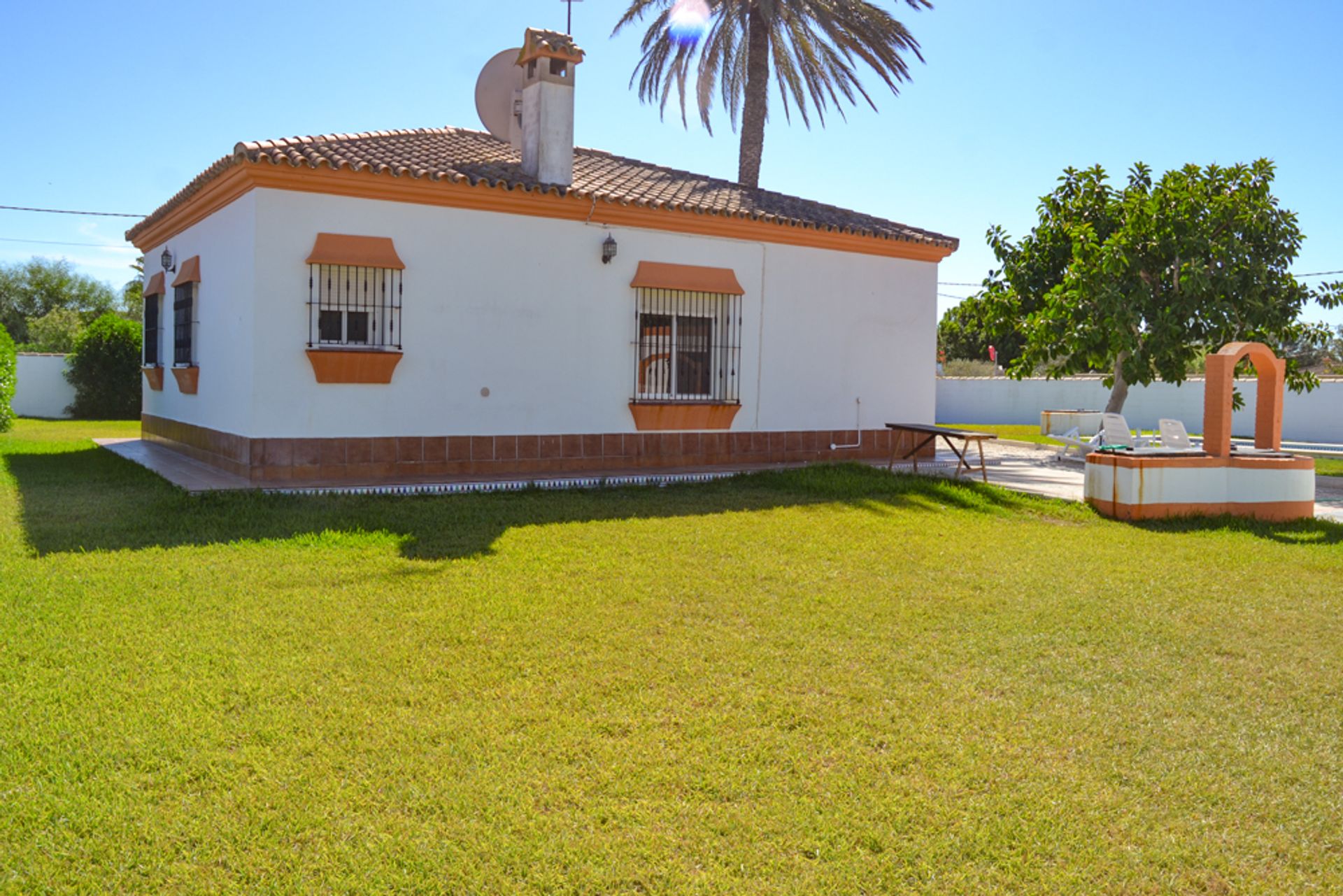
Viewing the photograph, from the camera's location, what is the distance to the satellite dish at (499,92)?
12.0 meters

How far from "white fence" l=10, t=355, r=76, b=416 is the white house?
1182 centimetres

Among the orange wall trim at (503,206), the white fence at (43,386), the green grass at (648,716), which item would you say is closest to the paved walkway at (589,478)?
the green grass at (648,716)

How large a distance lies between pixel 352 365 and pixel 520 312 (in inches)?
71.4

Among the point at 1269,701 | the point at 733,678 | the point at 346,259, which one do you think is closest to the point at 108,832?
the point at 733,678

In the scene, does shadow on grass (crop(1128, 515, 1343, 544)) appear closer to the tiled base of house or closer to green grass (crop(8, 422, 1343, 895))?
green grass (crop(8, 422, 1343, 895))

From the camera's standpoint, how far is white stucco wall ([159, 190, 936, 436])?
9.12 m

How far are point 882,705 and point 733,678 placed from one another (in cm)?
64

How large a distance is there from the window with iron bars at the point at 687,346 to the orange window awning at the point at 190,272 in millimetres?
4985

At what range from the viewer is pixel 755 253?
38.0 ft

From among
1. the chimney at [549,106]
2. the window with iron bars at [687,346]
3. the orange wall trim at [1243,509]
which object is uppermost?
the chimney at [549,106]

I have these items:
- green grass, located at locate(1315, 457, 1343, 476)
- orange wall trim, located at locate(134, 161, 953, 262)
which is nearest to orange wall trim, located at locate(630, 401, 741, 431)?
orange wall trim, located at locate(134, 161, 953, 262)

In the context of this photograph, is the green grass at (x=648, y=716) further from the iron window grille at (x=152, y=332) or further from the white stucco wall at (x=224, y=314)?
the iron window grille at (x=152, y=332)

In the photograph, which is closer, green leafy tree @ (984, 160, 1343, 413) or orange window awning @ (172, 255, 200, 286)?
orange window awning @ (172, 255, 200, 286)

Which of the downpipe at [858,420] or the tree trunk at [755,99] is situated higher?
the tree trunk at [755,99]
